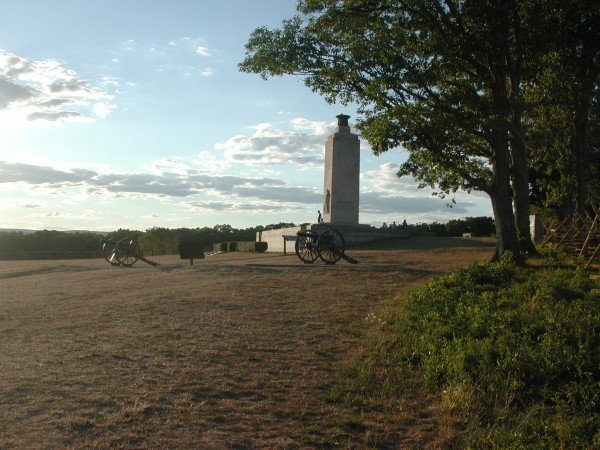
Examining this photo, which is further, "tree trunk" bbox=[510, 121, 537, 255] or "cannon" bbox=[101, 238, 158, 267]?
"cannon" bbox=[101, 238, 158, 267]

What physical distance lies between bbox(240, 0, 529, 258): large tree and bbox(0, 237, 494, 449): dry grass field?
3.07 meters

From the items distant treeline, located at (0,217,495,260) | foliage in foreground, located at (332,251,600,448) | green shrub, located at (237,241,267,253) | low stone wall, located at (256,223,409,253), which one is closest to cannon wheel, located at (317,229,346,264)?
foliage in foreground, located at (332,251,600,448)

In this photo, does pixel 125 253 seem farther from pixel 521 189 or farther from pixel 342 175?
pixel 521 189

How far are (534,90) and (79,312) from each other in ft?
44.8

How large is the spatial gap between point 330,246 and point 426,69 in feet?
19.1

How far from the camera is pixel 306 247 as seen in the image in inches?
720

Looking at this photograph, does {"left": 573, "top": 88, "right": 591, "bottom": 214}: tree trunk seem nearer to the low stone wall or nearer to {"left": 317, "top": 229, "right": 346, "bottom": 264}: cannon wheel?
{"left": 317, "top": 229, "right": 346, "bottom": 264}: cannon wheel

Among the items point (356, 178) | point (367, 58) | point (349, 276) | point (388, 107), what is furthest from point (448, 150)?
point (356, 178)

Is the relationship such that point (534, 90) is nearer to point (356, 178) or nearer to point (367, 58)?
point (367, 58)

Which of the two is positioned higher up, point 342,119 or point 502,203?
point 342,119

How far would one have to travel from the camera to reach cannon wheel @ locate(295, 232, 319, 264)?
1803cm

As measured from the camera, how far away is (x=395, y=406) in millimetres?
5586

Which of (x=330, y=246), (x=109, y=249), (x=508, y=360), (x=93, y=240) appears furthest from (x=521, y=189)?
(x=93, y=240)

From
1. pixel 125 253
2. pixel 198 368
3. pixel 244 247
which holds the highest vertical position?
pixel 244 247
